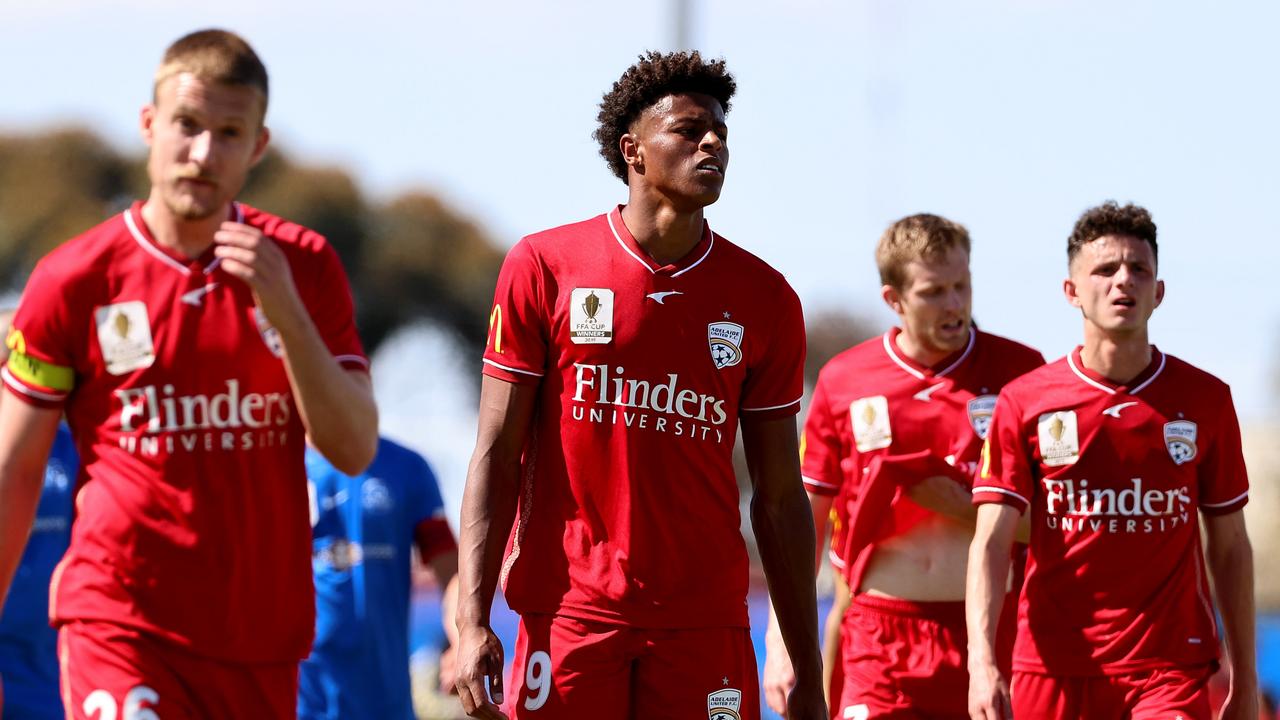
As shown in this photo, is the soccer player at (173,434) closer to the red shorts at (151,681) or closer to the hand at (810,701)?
the red shorts at (151,681)

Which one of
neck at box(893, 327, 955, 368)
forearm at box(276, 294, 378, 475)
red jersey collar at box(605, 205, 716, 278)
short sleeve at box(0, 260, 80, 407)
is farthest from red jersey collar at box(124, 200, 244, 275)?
neck at box(893, 327, 955, 368)

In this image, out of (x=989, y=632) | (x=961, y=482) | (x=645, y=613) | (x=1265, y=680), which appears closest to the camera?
(x=645, y=613)

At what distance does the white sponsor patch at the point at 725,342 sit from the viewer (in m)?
6.44

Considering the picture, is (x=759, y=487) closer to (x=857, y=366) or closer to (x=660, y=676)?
(x=660, y=676)

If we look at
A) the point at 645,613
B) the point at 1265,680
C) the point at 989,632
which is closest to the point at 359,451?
the point at 645,613

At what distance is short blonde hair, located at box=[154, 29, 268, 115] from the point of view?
555 centimetres

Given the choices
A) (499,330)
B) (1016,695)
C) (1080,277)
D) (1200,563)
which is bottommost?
(1016,695)

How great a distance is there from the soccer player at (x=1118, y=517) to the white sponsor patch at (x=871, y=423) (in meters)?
0.87

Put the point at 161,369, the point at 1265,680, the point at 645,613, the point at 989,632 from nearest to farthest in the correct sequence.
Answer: the point at 161,369 < the point at 645,613 < the point at 989,632 < the point at 1265,680

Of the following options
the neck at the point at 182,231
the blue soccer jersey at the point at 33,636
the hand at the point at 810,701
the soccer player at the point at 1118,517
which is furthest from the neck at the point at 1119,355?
the blue soccer jersey at the point at 33,636

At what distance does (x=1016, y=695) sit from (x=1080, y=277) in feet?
5.74

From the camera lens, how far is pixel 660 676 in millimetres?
6223

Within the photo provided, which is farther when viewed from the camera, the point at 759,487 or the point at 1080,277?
the point at 1080,277

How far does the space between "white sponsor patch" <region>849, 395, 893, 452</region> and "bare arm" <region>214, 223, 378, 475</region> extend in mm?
3727
